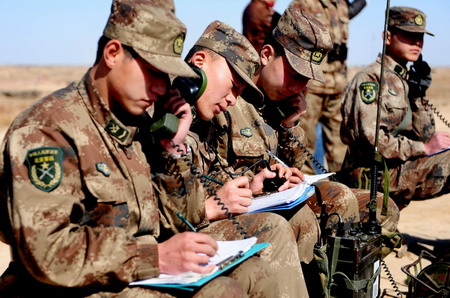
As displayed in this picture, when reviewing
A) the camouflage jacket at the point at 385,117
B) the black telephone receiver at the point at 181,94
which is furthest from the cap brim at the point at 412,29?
the black telephone receiver at the point at 181,94

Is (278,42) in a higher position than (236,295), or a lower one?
higher

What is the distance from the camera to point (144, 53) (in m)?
2.62

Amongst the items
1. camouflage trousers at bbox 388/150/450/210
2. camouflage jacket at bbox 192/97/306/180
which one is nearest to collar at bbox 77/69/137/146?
camouflage jacket at bbox 192/97/306/180

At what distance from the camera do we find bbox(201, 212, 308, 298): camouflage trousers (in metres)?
3.14

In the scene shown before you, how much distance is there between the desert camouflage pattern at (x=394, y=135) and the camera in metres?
5.43

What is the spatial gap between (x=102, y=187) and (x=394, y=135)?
356 centimetres

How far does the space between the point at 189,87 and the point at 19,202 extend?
1.17 metres

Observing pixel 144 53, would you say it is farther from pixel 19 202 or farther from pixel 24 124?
pixel 19 202

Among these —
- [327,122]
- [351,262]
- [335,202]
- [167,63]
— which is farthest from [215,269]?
[327,122]

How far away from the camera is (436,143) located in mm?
5629

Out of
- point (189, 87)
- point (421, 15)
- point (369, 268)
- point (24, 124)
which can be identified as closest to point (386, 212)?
point (369, 268)

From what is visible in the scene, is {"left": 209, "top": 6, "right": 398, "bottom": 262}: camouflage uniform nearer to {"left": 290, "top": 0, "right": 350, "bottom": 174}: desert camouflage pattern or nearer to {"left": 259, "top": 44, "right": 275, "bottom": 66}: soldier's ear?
{"left": 259, "top": 44, "right": 275, "bottom": 66}: soldier's ear

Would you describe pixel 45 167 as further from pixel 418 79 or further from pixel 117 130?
pixel 418 79

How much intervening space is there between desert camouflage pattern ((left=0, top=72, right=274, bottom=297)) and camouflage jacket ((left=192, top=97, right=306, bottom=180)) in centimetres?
113
